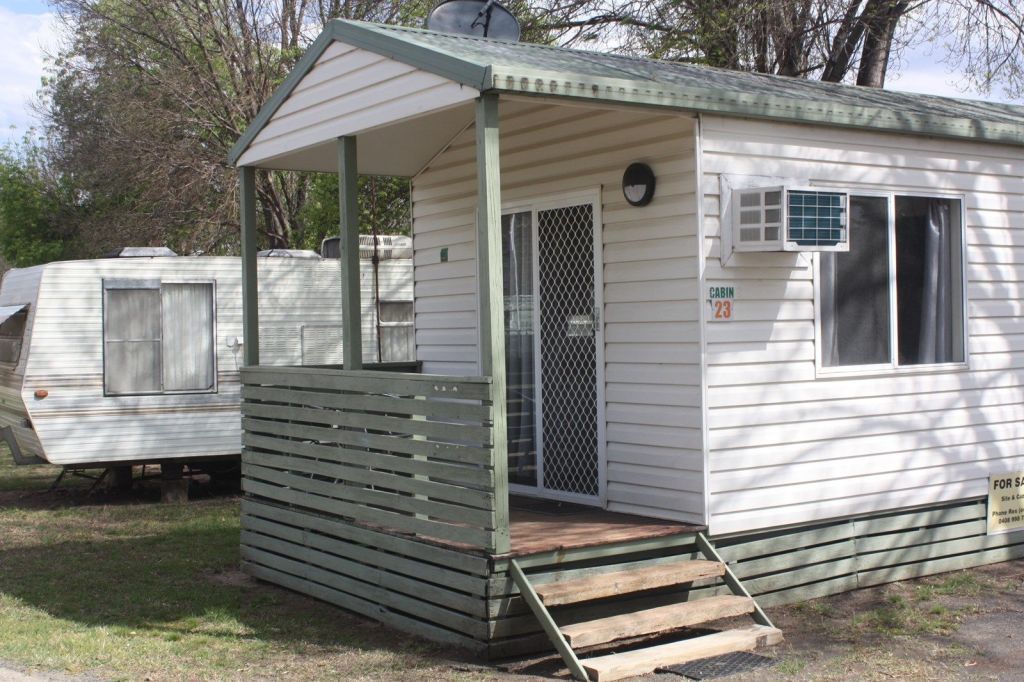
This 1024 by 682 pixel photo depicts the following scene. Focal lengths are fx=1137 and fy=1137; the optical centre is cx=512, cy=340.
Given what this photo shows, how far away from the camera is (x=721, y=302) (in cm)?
627

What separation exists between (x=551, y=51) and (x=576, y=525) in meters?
2.88

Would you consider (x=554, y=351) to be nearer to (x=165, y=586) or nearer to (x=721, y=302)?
(x=721, y=302)

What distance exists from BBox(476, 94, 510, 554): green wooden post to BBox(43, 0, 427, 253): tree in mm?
11794

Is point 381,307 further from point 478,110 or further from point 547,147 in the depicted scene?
point 478,110

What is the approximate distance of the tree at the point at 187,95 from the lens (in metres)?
17.2

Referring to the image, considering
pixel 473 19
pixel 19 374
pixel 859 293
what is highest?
pixel 473 19

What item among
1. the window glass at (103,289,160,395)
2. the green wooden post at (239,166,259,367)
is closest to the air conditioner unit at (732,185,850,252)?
the green wooden post at (239,166,259,367)

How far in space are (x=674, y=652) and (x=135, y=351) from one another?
7.59 meters

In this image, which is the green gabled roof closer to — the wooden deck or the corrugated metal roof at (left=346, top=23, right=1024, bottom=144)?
the corrugated metal roof at (left=346, top=23, right=1024, bottom=144)

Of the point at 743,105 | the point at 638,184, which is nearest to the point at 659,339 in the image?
the point at 638,184

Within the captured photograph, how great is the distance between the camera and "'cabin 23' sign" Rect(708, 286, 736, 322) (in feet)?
20.4

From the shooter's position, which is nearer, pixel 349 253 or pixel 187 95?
pixel 349 253

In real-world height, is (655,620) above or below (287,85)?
below

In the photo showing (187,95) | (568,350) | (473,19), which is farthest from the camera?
(187,95)
